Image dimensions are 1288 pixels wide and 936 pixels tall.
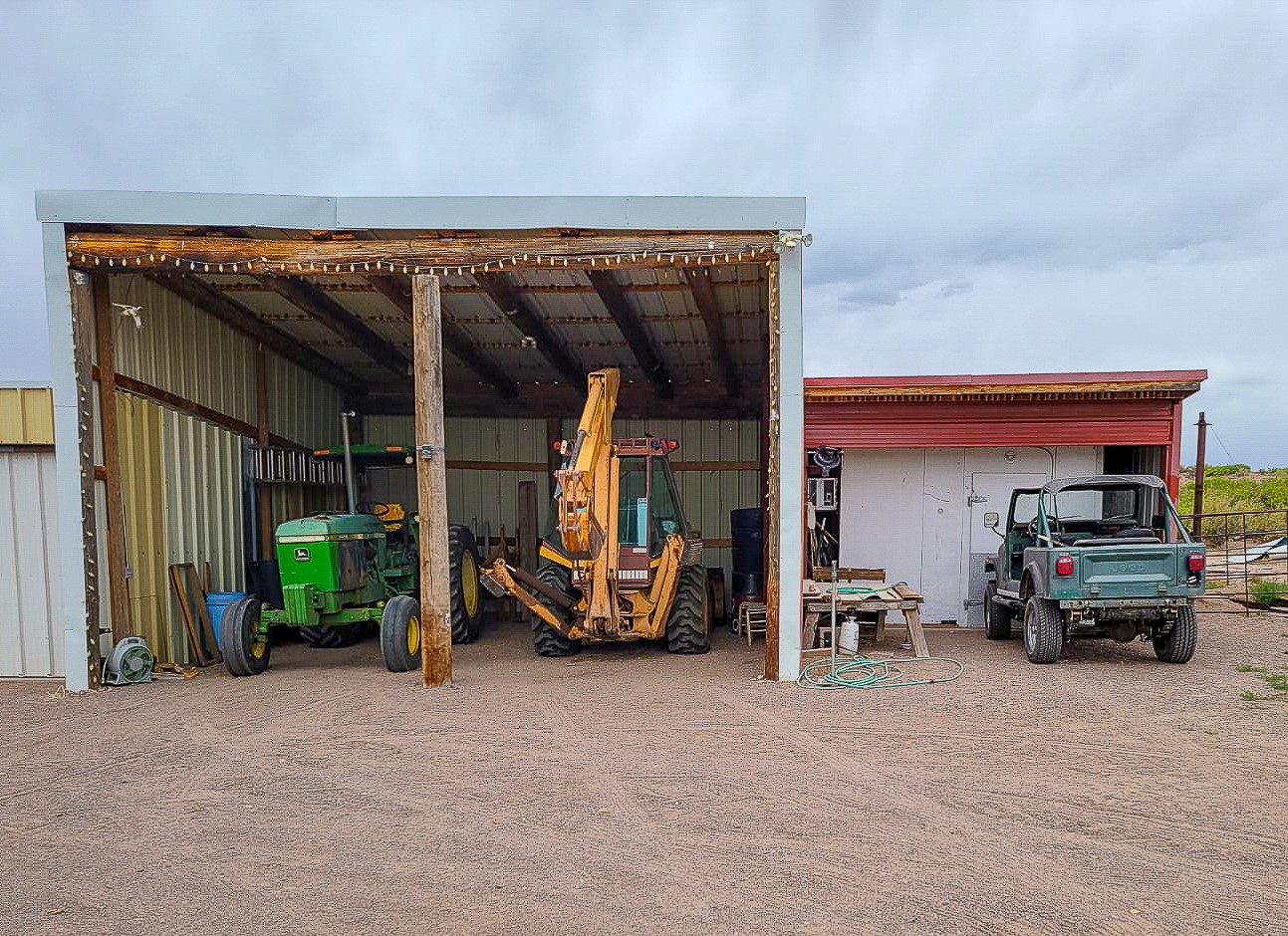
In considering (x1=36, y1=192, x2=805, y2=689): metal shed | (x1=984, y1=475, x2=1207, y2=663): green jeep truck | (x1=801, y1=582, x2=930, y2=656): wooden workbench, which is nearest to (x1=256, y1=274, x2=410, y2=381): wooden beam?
(x1=36, y1=192, x2=805, y2=689): metal shed

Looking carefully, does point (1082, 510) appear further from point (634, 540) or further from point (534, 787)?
point (534, 787)

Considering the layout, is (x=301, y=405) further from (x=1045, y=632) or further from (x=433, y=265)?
(x=1045, y=632)

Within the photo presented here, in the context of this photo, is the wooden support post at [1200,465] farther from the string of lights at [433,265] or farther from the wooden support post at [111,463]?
the wooden support post at [111,463]

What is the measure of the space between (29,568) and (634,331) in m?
6.91

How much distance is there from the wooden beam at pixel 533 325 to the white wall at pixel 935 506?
413 centimetres

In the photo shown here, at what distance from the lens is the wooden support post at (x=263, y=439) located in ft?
35.6

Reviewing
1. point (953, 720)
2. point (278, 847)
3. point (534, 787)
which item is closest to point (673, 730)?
point (534, 787)

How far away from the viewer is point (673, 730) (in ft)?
20.4

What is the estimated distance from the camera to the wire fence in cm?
1193

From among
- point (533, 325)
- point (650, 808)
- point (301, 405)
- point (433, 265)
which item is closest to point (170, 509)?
point (301, 405)

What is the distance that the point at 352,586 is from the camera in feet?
30.5

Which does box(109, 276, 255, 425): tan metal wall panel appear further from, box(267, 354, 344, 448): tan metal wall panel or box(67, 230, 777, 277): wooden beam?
box(67, 230, 777, 277): wooden beam

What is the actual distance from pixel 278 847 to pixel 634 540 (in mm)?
5272

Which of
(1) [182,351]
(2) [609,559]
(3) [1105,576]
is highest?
(1) [182,351]
